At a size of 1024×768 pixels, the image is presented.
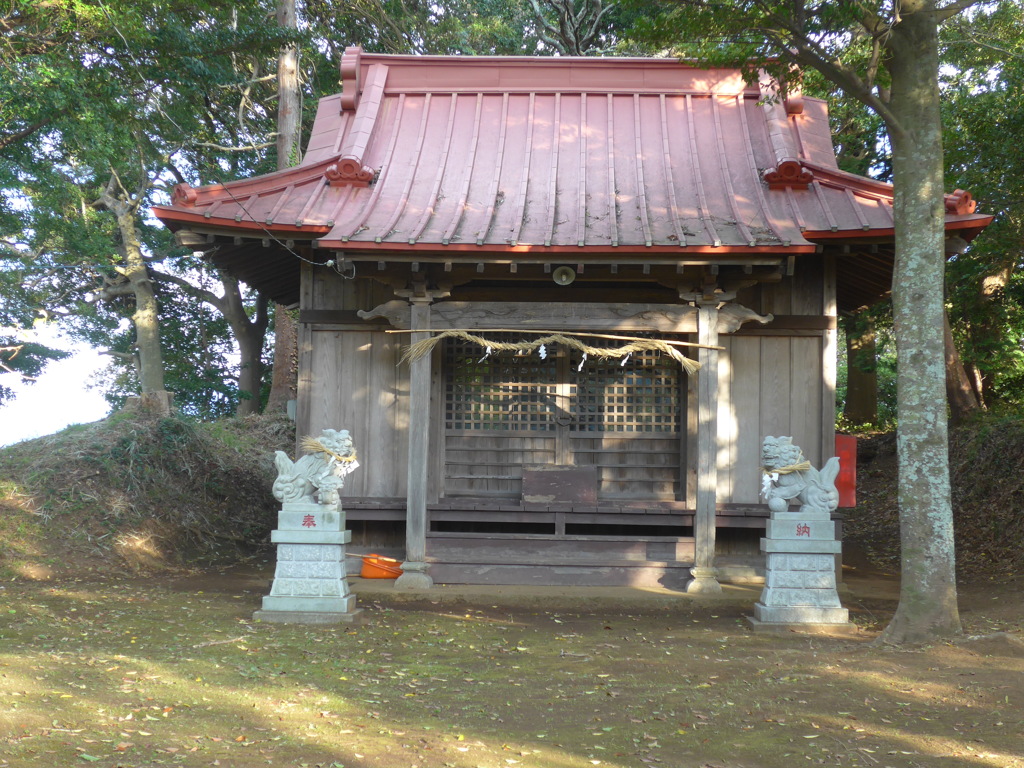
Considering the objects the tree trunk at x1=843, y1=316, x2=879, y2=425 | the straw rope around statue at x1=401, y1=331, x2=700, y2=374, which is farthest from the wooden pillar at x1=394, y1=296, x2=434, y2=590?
the tree trunk at x1=843, y1=316, x2=879, y2=425

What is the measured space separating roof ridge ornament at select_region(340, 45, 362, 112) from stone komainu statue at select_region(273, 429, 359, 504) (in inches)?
187

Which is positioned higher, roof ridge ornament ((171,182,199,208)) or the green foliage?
the green foliage

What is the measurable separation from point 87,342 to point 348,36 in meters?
9.88

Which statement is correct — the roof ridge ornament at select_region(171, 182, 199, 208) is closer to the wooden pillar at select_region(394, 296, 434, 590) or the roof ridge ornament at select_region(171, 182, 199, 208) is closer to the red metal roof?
the red metal roof

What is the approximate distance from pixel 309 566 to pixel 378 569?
150 centimetres

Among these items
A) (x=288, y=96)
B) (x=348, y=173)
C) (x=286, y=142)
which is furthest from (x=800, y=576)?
(x=288, y=96)

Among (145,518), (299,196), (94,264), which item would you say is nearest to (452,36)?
(94,264)

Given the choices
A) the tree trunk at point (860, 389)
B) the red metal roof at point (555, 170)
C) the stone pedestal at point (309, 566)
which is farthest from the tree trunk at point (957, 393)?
the stone pedestal at point (309, 566)

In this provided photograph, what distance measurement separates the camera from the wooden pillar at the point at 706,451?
827 cm

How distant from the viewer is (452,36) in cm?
2022

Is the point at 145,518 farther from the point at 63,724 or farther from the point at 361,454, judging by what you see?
the point at 63,724

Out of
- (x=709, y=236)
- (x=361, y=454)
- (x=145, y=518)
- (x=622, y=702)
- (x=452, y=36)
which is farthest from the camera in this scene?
(x=452, y=36)

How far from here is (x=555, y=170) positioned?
9.33 metres

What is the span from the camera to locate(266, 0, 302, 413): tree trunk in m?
17.3
